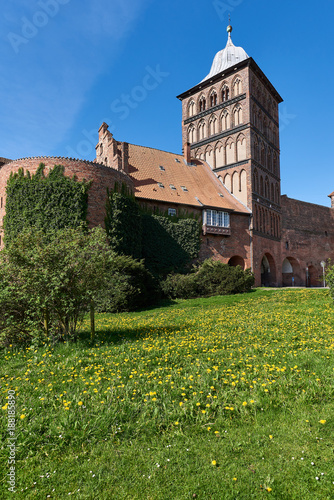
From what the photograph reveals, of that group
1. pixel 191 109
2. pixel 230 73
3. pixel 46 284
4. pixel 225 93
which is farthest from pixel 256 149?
pixel 46 284

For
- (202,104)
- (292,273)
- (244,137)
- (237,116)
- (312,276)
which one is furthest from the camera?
(312,276)

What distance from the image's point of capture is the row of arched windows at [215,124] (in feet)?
114

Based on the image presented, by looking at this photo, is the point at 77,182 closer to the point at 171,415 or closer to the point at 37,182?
the point at 37,182

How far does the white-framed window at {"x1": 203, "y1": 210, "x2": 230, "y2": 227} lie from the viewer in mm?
29706

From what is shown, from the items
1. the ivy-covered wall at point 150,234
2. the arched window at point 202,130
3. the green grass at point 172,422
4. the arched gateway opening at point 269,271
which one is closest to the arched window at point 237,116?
the arched window at point 202,130

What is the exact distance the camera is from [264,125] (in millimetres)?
37938

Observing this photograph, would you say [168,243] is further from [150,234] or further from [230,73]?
[230,73]

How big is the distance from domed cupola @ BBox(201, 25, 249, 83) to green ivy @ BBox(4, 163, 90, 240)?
26.2 m

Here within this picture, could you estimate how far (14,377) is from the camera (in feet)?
19.6

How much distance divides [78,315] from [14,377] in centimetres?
291

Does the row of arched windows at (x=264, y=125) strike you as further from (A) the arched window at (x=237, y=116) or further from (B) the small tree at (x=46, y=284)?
(B) the small tree at (x=46, y=284)

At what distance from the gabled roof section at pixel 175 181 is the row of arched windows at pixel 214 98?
7.05 m

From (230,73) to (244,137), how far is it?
7.76m

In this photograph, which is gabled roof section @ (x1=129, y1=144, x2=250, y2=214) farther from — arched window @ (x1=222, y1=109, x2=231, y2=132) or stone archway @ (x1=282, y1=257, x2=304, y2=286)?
stone archway @ (x1=282, y1=257, x2=304, y2=286)
